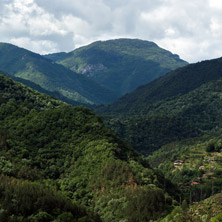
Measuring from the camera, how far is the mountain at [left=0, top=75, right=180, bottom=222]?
79125 mm

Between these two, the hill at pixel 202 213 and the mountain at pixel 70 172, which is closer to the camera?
the hill at pixel 202 213

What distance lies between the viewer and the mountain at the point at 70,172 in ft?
260

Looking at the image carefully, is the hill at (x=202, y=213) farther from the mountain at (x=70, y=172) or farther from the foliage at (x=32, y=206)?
the foliage at (x=32, y=206)

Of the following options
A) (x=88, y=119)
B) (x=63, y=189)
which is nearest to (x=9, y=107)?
(x=88, y=119)

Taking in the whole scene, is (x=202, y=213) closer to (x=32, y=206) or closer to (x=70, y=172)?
(x=32, y=206)

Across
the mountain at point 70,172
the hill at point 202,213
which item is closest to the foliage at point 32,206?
the mountain at point 70,172

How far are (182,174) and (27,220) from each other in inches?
5655

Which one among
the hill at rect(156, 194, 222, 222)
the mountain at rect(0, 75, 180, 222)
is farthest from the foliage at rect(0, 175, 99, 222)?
the hill at rect(156, 194, 222, 222)

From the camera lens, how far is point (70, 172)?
118000mm

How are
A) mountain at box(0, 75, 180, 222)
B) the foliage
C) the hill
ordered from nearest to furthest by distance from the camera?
the hill, the foliage, mountain at box(0, 75, 180, 222)

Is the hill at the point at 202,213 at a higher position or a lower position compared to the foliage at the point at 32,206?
higher

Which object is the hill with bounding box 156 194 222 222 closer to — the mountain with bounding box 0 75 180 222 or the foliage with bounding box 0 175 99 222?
the mountain with bounding box 0 75 180 222

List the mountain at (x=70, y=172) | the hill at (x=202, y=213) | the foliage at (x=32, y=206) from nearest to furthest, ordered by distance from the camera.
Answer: the hill at (x=202, y=213) → the foliage at (x=32, y=206) → the mountain at (x=70, y=172)

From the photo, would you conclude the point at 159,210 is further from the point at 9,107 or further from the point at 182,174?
the point at 182,174
